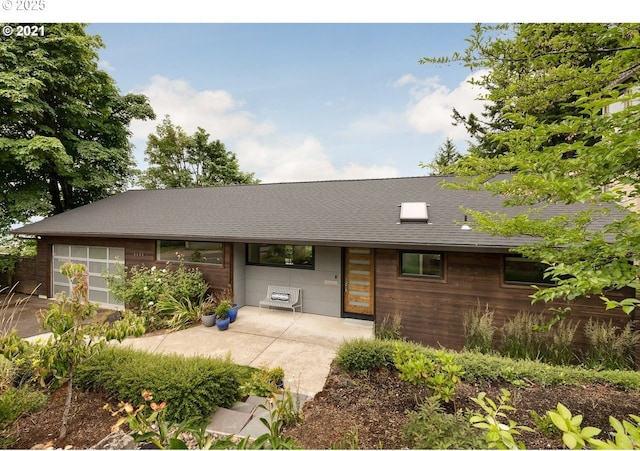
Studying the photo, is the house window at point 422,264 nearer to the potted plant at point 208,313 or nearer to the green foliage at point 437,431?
the green foliage at point 437,431

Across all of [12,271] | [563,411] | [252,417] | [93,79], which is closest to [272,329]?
[252,417]

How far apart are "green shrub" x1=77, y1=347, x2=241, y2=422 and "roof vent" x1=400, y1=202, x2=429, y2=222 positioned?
5184 millimetres

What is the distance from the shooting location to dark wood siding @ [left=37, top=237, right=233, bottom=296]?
8.09 meters

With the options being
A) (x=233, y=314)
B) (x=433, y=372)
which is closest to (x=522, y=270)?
(x=433, y=372)

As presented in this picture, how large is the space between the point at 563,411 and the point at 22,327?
412 inches

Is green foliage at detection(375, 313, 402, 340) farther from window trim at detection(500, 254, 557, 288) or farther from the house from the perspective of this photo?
window trim at detection(500, 254, 557, 288)

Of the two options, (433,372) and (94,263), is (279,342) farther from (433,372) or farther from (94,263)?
(94,263)

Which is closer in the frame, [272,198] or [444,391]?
[444,391]

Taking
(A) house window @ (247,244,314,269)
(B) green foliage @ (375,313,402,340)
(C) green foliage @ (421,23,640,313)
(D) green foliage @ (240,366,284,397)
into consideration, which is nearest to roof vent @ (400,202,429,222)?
(B) green foliage @ (375,313,402,340)

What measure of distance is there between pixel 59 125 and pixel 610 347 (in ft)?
64.5

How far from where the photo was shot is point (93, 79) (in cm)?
1289

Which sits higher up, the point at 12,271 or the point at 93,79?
the point at 93,79
